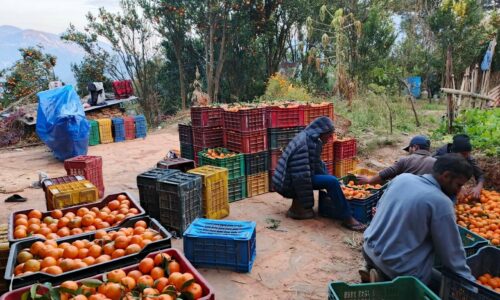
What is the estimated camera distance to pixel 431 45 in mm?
21219

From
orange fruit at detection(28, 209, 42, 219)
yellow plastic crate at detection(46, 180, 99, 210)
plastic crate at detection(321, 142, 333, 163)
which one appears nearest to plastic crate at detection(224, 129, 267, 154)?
plastic crate at detection(321, 142, 333, 163)

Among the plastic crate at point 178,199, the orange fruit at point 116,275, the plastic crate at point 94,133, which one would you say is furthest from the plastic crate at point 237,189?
the plastic crate at point 94,133

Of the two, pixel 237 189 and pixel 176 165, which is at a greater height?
pixel 176 165

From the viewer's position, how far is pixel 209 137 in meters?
7.23

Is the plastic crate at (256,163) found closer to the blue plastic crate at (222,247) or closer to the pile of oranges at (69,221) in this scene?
the blue plastic crate at (222,247)

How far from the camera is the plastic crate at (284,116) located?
681 centimetres

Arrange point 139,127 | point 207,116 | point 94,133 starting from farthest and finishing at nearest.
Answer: point 139,127 < point 94,133 < point 207,116

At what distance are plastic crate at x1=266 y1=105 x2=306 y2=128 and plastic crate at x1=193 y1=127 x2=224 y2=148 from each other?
106cm

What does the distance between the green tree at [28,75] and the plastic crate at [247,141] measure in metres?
13.1

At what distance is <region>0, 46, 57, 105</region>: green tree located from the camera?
1673 cm

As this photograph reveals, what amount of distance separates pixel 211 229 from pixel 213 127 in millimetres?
3184

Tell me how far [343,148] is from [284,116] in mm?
1548

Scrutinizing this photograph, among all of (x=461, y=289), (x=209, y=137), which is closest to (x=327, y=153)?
(x=209, y=137)

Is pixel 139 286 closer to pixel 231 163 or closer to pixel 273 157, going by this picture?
pixel 231 163
